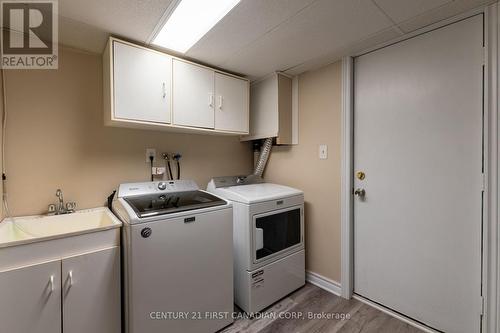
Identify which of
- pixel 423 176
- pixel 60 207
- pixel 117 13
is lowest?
pixel 60 207

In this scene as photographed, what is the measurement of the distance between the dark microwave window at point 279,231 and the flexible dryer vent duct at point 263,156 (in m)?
0.72

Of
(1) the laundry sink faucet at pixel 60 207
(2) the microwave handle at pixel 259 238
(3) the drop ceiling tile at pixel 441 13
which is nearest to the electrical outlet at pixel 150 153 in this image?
(1) the laundry sink faucet at pixel 60 207

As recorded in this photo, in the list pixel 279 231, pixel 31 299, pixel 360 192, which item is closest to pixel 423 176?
pixel 360 192

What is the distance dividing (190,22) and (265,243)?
5.91 ft

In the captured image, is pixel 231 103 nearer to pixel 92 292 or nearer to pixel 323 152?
pixel 323 152

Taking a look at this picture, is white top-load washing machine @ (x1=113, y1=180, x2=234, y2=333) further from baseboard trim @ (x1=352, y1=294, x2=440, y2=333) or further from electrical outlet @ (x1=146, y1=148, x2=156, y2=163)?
baseboard trim @ (x1=352, y1=294, x2=440, y2=333)

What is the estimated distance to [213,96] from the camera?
2082 mm

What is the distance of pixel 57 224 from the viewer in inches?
61.9

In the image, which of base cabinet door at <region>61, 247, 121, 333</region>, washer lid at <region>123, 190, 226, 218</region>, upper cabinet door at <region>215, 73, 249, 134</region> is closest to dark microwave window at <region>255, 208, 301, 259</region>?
washer lid at <region>123, 190, 226, 218</region>

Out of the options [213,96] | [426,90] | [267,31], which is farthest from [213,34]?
[426,90]

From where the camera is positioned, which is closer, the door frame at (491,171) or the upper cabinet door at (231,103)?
the door frame at (491,171)

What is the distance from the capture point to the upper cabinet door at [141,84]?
5.20ft

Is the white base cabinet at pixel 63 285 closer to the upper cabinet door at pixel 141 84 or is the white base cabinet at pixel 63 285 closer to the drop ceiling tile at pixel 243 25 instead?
the upper cabinet door at pixel 141 84

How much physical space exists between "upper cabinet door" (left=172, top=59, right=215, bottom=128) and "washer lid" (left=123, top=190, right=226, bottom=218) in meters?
0.62
